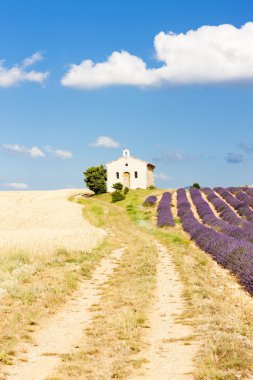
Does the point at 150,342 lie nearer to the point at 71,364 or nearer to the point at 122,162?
the point at 71,364

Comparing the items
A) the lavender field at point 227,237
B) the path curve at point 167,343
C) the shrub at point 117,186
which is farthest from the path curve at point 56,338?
the shrub at point 117,186

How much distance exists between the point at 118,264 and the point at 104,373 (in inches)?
551

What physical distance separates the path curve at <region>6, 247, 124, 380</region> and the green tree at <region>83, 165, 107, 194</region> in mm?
64963

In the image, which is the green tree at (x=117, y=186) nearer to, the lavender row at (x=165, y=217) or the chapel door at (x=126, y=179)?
the chapel door at (x=126, y=179)

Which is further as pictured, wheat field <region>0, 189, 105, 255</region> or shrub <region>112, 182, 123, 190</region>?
shrub <region>112, 182, 123, 190</region>

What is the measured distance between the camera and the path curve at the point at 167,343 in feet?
24.0

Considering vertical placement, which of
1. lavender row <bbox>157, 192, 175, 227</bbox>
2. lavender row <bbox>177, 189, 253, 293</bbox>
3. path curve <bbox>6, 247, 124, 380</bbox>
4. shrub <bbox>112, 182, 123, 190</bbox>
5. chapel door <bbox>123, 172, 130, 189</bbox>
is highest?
chapel door <bbox>123, 172, 130, 189</bbox>

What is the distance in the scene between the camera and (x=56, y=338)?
32.3ft

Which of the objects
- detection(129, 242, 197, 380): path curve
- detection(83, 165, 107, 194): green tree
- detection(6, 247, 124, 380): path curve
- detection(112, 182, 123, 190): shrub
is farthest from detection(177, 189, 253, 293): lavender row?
detection(83, 165, 107, 194): green tree

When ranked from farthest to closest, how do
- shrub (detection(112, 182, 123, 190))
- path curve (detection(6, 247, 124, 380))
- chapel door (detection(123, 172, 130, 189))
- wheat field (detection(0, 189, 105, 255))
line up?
chapel door (detection(123, 172, 130, 189)), shrub (detection(112, 182, 123, 190)), wheat field (detection(0, 189, 105, 255)), path curve (detection(6, 247, 124, 380))

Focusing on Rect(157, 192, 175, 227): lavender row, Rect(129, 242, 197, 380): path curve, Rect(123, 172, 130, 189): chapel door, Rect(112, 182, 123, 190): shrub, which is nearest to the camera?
Rect(129, 242, 197, 380): path curve

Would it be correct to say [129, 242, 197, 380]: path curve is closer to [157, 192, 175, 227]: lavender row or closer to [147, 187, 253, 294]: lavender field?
[147, 187, 253, 294]: lavender field

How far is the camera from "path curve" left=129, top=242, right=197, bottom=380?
7301 mm

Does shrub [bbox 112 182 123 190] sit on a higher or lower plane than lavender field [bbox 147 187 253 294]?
higher
